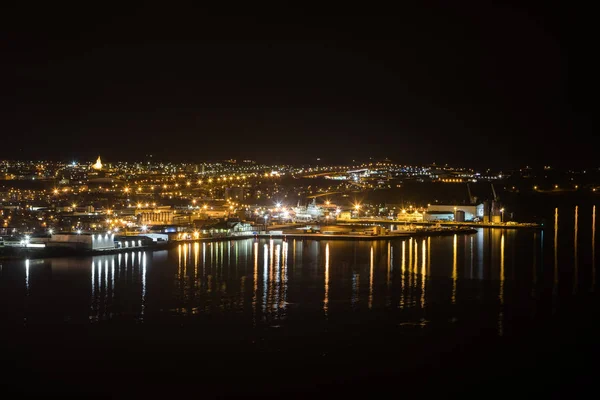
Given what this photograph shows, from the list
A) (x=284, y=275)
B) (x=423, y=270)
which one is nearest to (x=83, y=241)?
(x=284, y=275)

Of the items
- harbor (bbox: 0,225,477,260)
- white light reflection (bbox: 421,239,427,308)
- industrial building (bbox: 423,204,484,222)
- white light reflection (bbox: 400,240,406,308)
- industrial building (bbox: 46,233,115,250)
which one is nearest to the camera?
white light reflection (bbox: 400,240,406,308)

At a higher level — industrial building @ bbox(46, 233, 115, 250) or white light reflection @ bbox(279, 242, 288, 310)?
industrial building @ bbox(46, 233, 115, 250)

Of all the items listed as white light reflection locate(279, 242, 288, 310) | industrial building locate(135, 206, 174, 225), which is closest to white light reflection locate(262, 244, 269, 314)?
white light reflection locate(279, 242, 288, 310)

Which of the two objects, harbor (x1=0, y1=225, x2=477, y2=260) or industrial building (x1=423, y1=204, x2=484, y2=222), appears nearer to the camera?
harbor (x1=0, y1=225, x2=477, y2=260)

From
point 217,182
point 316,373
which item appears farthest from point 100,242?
point 217,182

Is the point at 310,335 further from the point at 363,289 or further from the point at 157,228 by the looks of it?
the point at 157,228

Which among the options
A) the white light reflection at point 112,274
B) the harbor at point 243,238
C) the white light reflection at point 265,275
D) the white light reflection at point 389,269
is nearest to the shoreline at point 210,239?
the harbor at point 243,238

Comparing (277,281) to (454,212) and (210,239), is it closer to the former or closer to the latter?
(210,239)

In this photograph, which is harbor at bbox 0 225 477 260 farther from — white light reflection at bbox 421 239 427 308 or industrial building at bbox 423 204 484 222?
industrial building at bbox 423 204 484 222
